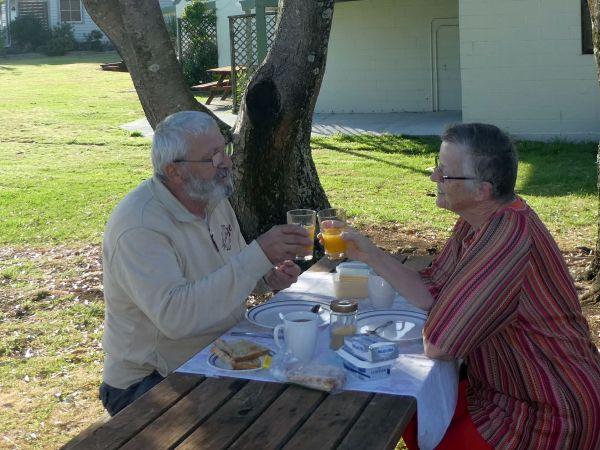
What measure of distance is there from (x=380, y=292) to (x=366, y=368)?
0.75 m

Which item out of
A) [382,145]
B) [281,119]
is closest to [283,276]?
[281,119]

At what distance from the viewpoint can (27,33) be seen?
43.1 m

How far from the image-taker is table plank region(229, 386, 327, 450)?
7.57ft

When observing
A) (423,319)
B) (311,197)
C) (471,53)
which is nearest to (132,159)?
(471,53)

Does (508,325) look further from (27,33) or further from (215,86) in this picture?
(27,33)

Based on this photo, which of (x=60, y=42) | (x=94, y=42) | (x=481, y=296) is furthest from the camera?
(x=94, y=42)

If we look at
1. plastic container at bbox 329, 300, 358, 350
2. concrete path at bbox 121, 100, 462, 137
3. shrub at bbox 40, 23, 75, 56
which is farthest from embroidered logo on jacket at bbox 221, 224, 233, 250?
shrub at bbox 40, 23, 75, 56

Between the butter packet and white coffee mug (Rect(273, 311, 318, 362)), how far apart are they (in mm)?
111

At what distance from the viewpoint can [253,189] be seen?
21.7ft

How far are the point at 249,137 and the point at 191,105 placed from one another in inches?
18.9

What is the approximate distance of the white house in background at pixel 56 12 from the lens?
44625 mm

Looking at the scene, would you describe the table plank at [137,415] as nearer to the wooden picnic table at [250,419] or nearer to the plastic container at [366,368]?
the wooden picnic table at [250,419]

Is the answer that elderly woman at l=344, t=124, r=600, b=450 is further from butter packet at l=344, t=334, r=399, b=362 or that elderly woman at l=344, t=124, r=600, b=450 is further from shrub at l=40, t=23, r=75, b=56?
shrub at l=40, t=23, r=75, b=56

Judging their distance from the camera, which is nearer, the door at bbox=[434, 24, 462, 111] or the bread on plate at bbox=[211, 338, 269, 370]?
the bread on plate at bbox=[211, 338, 269, 370]
